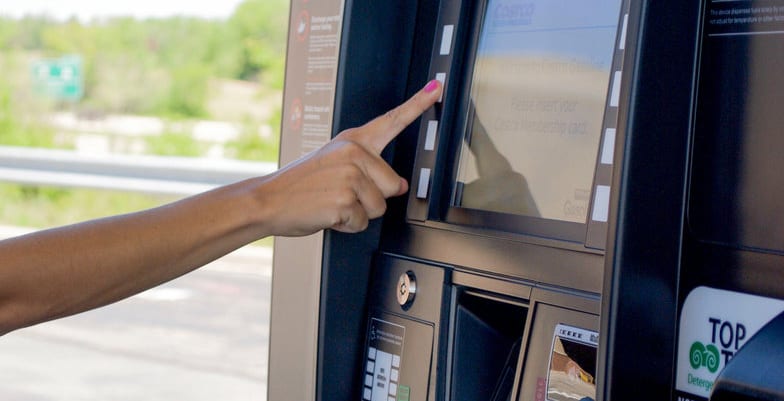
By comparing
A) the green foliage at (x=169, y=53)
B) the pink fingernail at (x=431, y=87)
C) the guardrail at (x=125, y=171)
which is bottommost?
the guardrail at (x=125, y=171)

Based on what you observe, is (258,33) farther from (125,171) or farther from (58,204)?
(125,171)

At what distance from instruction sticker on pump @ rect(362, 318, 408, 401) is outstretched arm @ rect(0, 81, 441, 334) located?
0.20m

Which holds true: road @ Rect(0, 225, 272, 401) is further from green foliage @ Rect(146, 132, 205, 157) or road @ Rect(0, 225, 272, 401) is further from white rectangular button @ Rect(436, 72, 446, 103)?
white rectangular button @ Rect(436, 72, 446, 103)

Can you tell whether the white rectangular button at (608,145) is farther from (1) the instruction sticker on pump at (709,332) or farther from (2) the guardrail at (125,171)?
(2) the guardrail at (125,171)

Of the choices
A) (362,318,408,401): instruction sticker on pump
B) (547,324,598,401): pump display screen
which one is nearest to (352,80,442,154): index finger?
(362,318,408,401): instruction sticker on pump

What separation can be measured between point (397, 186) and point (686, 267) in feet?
1.83

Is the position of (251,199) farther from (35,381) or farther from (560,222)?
(35,381)

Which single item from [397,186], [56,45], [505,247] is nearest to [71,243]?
[397,186]

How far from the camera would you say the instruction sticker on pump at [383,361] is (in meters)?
1.64

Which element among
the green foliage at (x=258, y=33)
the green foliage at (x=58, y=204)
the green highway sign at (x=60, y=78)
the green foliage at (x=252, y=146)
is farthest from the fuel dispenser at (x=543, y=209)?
the green highway sign at (x=60, y=78)

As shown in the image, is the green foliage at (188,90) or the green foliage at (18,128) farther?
the green foliage at (18,128)

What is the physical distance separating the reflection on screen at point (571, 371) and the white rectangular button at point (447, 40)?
51 centimetres

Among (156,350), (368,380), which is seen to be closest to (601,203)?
(368,380)

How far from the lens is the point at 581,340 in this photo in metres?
1.34
